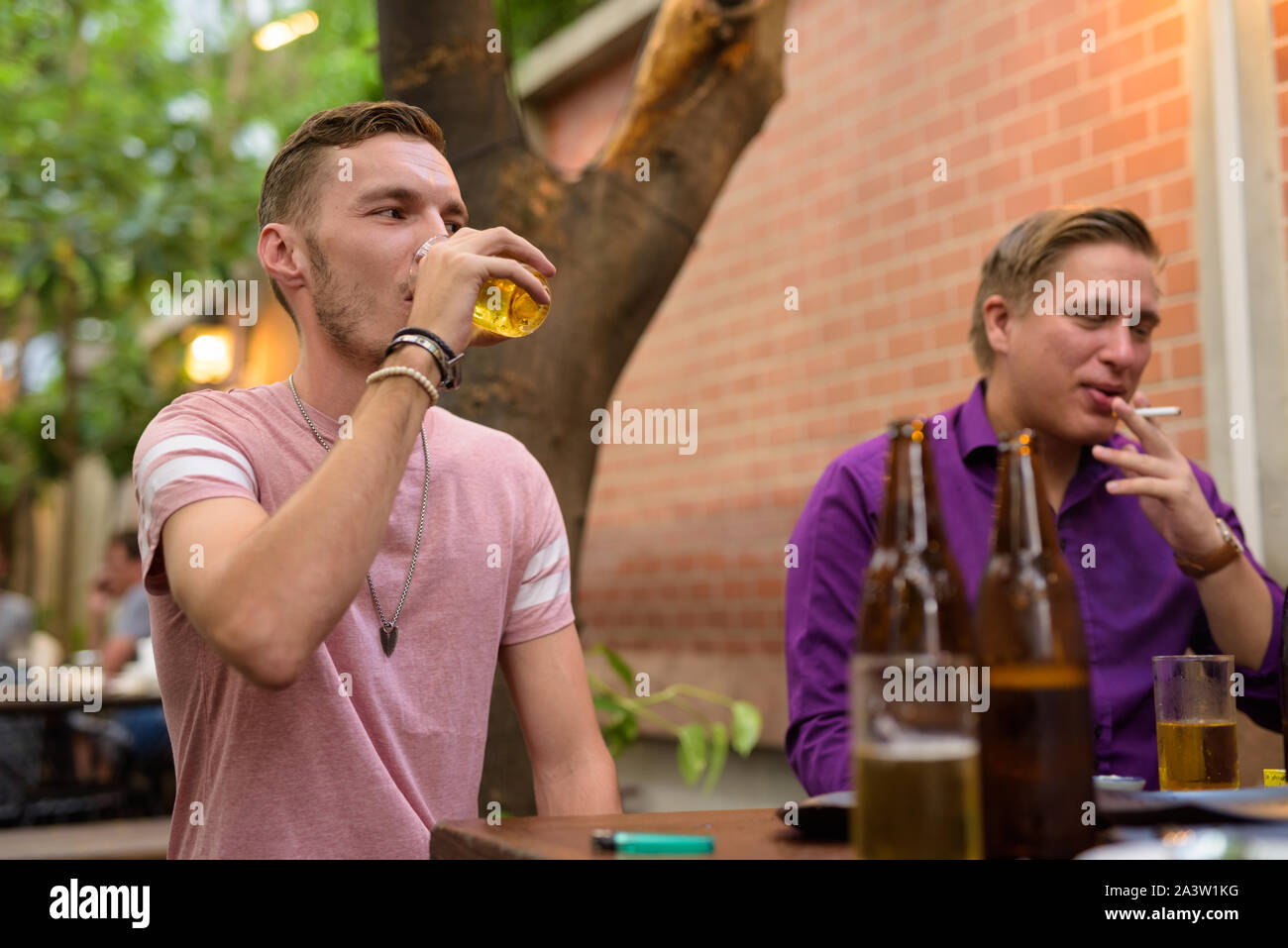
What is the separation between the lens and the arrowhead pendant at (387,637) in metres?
1.59

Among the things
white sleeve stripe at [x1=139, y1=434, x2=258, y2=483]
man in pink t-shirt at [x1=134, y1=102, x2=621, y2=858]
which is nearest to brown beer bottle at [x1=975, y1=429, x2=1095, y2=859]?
man in pink t-shirt at [x1=134, y1=102, x2=621, y2=858]

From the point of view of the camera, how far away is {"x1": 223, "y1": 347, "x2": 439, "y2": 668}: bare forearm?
1228mm

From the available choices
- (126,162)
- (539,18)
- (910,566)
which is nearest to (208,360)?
(126,162)

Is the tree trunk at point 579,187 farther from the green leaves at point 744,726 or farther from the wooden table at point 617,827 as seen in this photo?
the wooden table at point 617,827

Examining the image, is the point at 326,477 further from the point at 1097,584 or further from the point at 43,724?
the point at 43,724

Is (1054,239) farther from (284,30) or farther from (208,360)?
(284,30)

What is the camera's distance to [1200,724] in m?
1.40

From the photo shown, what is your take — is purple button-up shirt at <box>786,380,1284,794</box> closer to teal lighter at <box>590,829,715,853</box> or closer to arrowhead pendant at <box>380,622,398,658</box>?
arrowhead pendant at <box>380,622,398,658</box>

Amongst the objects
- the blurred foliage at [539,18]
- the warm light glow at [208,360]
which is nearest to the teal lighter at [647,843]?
the blurred foliage at [539,18]

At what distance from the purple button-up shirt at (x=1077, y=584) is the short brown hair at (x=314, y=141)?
850mm

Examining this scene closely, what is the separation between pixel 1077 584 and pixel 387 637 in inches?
40.3

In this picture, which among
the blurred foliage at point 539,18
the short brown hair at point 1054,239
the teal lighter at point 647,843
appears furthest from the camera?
the blurred foliage at point 539,18

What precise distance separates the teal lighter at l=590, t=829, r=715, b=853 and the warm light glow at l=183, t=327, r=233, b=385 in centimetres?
695
